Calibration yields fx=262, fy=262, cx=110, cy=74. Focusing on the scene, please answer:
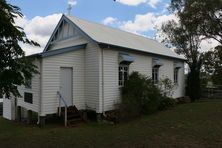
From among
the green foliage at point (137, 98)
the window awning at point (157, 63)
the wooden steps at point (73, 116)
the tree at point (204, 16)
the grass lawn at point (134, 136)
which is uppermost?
the tree at point (204, 16)

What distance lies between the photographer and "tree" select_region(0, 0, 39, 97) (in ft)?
20.5

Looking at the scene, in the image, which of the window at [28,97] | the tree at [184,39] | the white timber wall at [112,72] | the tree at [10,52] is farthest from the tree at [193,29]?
the tree at [10,52]

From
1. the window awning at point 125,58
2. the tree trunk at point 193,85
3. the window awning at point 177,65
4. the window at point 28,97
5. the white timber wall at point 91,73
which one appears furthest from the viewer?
the tree trunk at point 193,85

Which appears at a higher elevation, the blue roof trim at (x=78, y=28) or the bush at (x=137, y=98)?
the blue roof trim at (x=78, y=28)

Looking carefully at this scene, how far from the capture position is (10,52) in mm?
6633

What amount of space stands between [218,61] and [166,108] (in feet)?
56.6

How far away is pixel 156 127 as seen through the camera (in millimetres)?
11734

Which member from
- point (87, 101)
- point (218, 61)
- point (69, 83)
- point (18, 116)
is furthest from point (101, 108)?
point (218, 61)

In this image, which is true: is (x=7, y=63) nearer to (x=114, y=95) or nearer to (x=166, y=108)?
(x=114, y=95)

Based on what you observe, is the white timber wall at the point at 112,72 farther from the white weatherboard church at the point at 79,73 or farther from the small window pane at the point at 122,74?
the small window pane at the point at 122,74

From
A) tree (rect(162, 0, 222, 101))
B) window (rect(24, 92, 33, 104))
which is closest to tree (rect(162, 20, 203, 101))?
tree (rect(162, 0, 222, 101))

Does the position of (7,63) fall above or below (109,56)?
below

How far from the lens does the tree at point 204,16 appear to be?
93.1 feet

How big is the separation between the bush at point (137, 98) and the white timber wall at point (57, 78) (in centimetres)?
242
